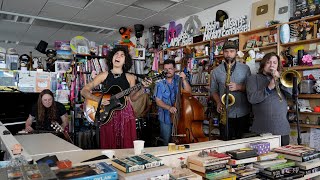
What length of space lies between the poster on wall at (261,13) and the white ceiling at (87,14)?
75cm

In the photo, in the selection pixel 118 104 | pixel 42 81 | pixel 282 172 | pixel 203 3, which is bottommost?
pixel 282 172

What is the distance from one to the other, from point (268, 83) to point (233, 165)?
1.20 m

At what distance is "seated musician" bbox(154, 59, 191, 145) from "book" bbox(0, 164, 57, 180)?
2.30 meters

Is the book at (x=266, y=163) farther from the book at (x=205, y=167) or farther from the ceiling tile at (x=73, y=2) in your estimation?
the ceiling tile at (x=73, y=2)

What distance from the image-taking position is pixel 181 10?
497cm

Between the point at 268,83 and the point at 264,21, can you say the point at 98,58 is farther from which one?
the point at 268,83

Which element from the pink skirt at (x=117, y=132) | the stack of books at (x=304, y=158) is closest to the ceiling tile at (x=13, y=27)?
the pink skirt at (x=117, y=132)

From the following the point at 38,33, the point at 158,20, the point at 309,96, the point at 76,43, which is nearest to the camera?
the point at 309,96

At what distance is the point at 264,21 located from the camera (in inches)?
148

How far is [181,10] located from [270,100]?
3.15 m

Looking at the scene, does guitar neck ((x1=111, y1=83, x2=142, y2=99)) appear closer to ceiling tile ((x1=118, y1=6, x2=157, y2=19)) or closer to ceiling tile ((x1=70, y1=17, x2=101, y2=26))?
ceiling tile ((x1=118, y1=6, x2=157, y2=19))

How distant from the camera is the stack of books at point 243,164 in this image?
141cm

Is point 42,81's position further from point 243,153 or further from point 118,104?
point 243,153

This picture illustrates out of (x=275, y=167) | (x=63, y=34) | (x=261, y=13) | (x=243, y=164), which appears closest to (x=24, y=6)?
(x=63, y=34)
